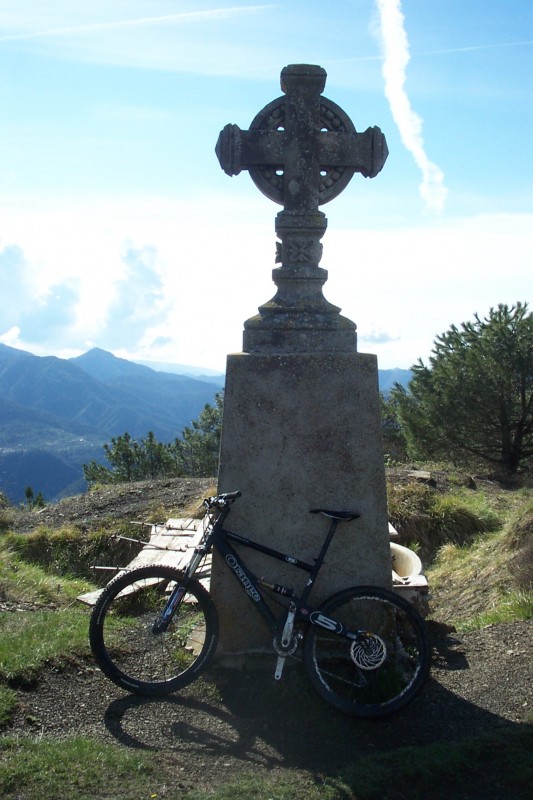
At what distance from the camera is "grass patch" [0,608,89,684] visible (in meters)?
4.47

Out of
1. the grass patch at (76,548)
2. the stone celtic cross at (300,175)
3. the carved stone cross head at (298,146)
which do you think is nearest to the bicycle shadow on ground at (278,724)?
the stone celtic cross at (300,175)

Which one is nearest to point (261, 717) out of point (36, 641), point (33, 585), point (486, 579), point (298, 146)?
point (36, 641)

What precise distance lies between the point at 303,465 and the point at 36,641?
2057 mm

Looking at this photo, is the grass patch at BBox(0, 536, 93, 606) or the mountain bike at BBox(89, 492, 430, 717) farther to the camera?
the grass patch at BBox(0, 536, 93, 606)

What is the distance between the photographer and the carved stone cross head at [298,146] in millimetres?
4867

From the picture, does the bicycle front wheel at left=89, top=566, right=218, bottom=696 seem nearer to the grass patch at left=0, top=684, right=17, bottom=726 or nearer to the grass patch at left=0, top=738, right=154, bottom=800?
the grass patch at left=0, top=684, right=17, bottom=726

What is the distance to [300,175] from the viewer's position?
4910 mm

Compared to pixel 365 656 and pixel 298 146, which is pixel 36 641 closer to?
pixel 365 656

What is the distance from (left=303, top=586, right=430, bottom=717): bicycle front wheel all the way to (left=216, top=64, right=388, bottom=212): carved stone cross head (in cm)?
249

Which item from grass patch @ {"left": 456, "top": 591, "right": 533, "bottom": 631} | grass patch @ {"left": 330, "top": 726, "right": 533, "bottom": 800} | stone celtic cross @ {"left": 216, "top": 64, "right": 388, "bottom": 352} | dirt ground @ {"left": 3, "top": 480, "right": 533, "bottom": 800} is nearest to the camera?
grass patch @ {"left": 330, "top": 726, "right": 533, "bottom": 800}

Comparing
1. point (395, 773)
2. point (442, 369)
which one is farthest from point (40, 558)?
point (442, 369)

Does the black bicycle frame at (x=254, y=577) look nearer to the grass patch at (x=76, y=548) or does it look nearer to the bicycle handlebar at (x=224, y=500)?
the bicycle handlebar at (x=224, y=500)

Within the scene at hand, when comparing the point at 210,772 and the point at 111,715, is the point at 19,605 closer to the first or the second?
the point at 111,715

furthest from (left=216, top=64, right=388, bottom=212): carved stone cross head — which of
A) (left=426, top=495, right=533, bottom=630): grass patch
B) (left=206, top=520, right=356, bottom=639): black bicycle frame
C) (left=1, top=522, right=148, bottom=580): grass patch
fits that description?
(left=1, top=522, right=148, bottom=580): grass patch
